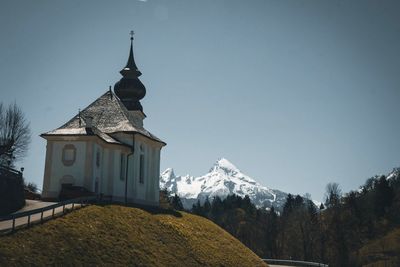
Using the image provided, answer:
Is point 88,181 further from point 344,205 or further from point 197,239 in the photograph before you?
point 344,205

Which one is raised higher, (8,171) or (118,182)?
(118,182)

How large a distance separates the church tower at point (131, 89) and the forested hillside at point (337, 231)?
3790cm

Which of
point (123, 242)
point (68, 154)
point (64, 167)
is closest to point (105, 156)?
point (68, 154)

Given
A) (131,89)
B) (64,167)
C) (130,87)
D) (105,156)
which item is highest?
(130,87)

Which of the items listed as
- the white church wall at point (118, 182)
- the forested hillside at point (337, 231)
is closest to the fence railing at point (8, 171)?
the white church wall at point (118, 182)

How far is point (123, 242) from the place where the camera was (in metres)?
31.8

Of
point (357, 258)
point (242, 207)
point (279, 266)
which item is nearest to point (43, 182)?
point (279, 266)

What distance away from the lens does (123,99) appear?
61094 millimetres

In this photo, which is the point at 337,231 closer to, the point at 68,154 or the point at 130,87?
the point at 130,87

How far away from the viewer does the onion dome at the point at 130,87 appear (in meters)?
60.1

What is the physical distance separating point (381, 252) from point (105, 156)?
2294 inches

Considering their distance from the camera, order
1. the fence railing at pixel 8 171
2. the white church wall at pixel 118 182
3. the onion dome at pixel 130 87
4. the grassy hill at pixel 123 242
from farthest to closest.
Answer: the onion dome at pixel 130 87 < the white church wall at pixel 118 182 < the fence railing at pixel 8 171 < the grassy hill at pixel 123 242

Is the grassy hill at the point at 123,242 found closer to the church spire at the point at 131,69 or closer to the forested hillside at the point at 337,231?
the church spire at the point at 131,69

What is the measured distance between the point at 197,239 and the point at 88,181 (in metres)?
11.1
